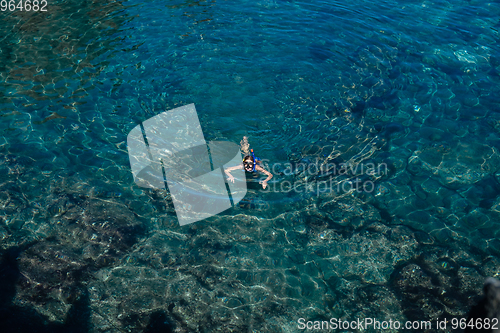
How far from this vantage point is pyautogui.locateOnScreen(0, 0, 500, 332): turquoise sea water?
25.0ft

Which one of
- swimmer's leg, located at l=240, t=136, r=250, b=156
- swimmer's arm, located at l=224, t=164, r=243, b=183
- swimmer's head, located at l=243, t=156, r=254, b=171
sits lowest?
swimmer's arm, located at l=224, t=164, r=243, b=183

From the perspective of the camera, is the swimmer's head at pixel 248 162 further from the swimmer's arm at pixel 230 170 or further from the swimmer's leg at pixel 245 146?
the swimmer's leg at pixel 245 146

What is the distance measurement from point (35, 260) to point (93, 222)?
1.54 m

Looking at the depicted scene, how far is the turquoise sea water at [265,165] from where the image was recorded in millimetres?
7613

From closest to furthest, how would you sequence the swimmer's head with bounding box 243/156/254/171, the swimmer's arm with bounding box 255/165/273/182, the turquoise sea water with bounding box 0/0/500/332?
1. the turquoise sea water with bounding box 0/0/500/332
2. the swimmer's head with bounding box 243/156/254/171
3. the swimmer's arm with bounding box 255/165/273/182

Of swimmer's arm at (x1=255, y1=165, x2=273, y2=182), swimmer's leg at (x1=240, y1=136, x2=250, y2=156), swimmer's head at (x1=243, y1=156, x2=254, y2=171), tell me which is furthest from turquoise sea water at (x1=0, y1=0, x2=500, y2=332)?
swimmer's leg at (x1=240, y1=136, x2=250, y2=156)

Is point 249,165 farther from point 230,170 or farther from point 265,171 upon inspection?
point 230,170

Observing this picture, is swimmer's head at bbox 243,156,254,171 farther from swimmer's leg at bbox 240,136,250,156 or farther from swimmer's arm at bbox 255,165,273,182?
swimmer's leg at bbox 240,136,250,156

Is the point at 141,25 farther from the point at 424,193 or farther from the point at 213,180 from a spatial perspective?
the point at 424,193

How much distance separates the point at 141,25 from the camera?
1552 centimetres

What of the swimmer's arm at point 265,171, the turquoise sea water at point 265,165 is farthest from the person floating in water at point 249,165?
the turquoise sea water at point 265,165

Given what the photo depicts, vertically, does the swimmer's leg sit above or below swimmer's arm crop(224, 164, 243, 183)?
above

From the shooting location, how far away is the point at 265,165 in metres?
10.3

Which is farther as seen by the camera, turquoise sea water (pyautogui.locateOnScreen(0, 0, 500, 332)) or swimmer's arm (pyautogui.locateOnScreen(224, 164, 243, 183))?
swimmer's arm (pyautogui.locateOnScreen(224, 164, 243, 183))
